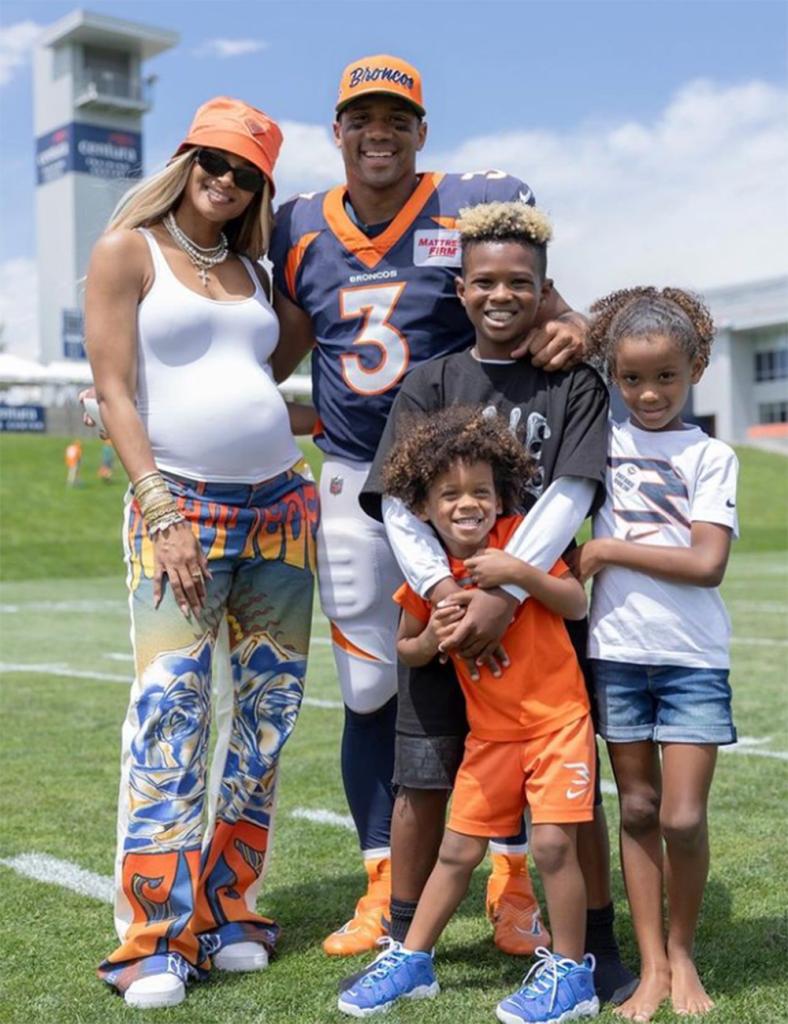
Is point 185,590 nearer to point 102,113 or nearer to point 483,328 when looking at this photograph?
point 483,328

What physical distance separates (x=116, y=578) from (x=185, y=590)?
54.3 feet

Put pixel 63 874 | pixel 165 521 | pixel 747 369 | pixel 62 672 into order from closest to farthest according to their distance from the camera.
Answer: pixel 165 521 → pixel 63 874 → pixel 62 672 → pixel 747 369

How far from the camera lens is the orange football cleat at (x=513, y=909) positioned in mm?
3262

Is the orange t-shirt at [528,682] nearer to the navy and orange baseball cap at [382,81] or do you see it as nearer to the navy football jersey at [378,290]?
the navy football jersey at [378,290]

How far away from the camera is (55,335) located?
2440 inches

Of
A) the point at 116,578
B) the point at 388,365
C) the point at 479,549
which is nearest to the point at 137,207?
the point at 388,365

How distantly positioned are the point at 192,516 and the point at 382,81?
3.97 ft

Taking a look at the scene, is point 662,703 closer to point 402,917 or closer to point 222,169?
point 402,917

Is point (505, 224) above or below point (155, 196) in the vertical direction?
below

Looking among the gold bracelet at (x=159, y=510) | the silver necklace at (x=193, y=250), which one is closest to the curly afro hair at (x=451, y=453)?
the gold bracelet at (x=159, y=510)

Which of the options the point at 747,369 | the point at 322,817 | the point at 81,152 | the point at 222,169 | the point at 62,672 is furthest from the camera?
the point at 81,152

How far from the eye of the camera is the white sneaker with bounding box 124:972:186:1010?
285cm

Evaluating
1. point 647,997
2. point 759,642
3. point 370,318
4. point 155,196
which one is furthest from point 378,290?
point 759,642

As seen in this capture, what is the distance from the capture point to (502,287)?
2.90 m
